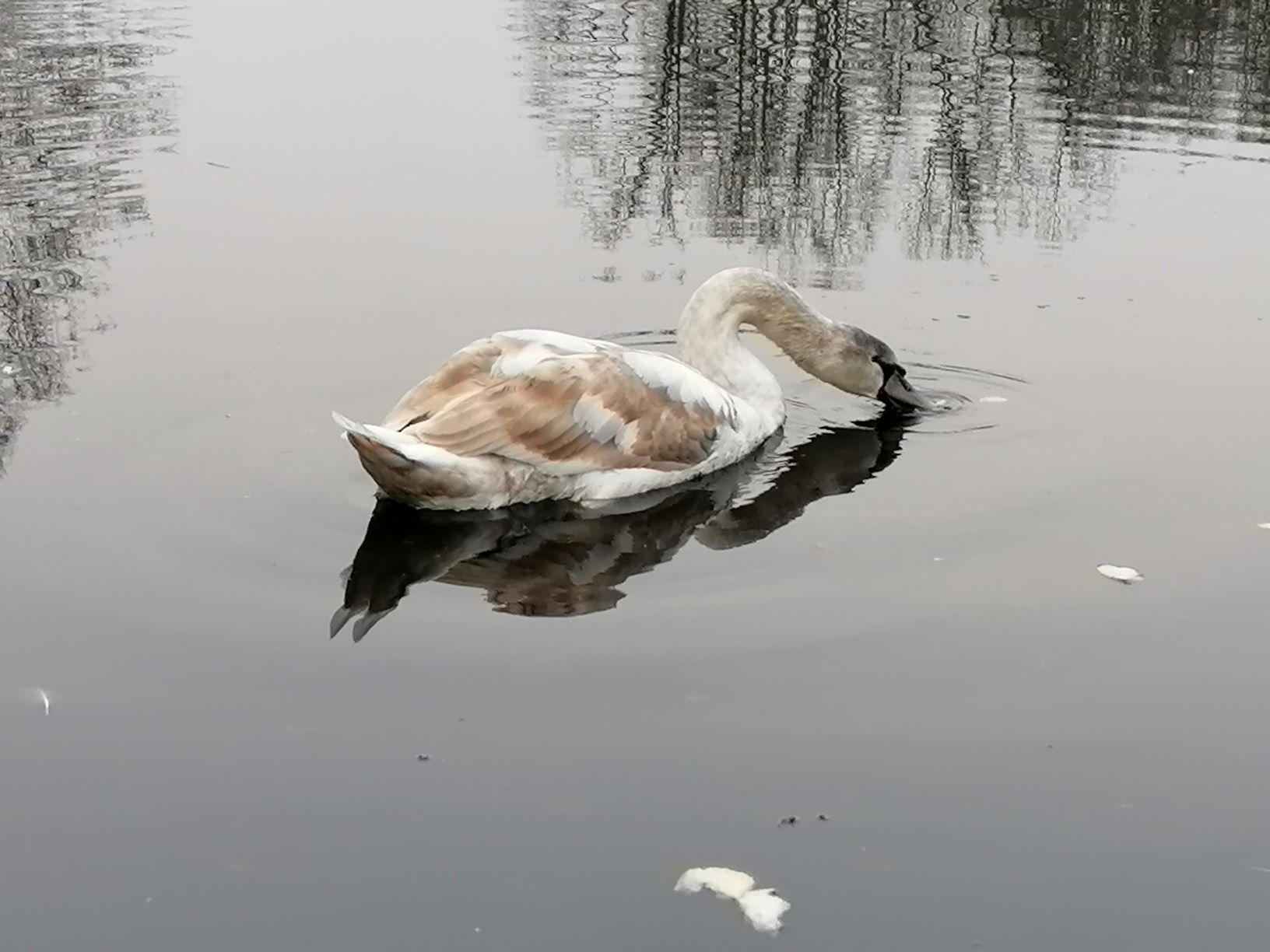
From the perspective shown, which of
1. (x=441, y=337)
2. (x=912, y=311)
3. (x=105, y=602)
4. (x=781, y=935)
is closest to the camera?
(x=781, y=935)

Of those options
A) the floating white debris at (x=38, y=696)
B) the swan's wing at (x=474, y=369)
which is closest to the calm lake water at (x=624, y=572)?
the floating white debris at (x=38, y=696)

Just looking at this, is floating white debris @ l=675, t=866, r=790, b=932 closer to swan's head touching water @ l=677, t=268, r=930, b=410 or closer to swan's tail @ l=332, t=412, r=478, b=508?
swan's tail @ l=332, t=412, r=478, b=508

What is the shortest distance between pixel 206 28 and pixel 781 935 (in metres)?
19.2

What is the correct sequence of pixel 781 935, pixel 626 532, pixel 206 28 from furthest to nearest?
pixel 206 28
pixel 626 532
pixel 781 935

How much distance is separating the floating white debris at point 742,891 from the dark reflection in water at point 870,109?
24.3ft

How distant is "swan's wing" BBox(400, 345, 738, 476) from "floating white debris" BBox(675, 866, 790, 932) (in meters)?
3.41

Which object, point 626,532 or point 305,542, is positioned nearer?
point 305,542

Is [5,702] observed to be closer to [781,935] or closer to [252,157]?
[781,935]

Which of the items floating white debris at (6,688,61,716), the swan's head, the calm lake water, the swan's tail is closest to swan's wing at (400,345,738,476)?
the swan's tail

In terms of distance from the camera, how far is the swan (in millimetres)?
8406

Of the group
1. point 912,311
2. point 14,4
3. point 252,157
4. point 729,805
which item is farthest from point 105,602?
point 14,4

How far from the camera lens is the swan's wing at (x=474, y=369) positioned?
8.70 metres

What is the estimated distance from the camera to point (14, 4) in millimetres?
23094

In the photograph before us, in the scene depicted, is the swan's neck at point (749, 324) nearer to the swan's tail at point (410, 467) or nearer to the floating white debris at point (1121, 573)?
the swan's tail at point (410, 467)
